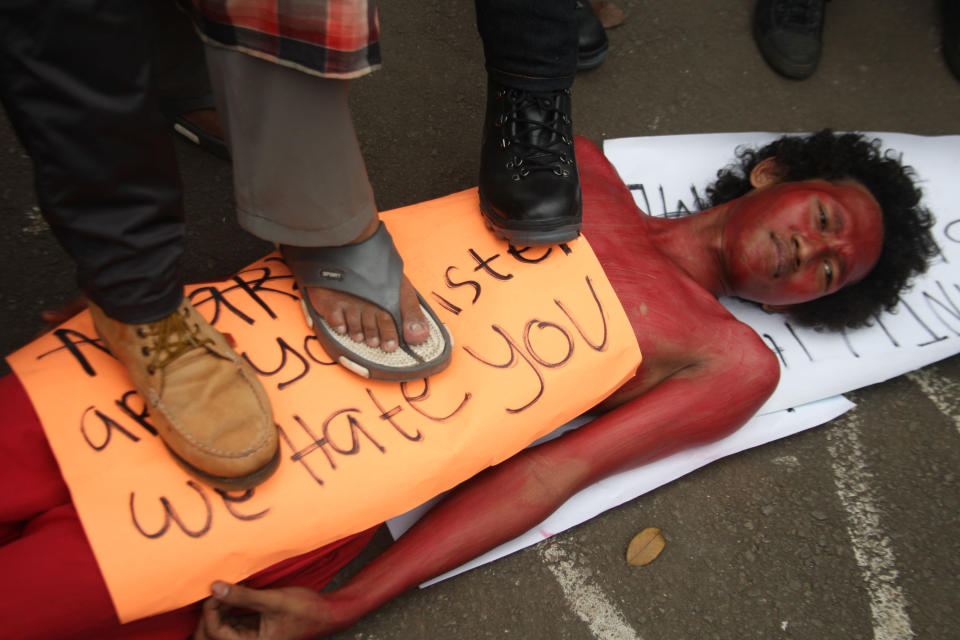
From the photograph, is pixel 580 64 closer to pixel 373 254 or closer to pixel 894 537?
pixel 373 254

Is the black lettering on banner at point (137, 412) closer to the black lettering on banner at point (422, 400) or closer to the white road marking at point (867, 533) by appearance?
the black lettering on banner at point (422, 400)

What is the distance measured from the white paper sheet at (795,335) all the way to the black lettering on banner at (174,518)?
50cm

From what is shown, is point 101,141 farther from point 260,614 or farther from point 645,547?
point 645,547

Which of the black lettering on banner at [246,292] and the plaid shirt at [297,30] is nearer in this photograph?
the plaid shirt at [297,30]

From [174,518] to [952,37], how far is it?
335 centimetres

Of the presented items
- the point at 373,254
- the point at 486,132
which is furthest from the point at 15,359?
the point at 486,132

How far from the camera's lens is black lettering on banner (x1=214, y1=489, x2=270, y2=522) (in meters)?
1.24

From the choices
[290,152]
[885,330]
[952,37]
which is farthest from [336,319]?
[952,37]

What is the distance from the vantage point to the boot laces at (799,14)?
8.55ft

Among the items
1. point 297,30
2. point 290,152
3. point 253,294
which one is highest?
point 297,30

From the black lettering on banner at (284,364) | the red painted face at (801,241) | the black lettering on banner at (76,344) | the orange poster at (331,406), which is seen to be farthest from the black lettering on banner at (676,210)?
the black lettering on banner at (76,344)

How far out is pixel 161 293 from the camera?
1.12 metres

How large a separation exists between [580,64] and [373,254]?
1467 mm

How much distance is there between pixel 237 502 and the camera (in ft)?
4.09
